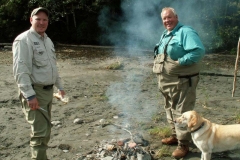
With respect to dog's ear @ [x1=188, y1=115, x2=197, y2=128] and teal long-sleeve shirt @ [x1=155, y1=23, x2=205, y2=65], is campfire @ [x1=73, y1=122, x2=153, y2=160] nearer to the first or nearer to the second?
dog's ear @ [x1=188, y1=115, x2=197, y2=128]

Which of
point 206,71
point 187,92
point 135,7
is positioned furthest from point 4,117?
point 135,7

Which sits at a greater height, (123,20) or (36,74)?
(123,20)

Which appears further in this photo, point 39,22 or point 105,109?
point 105,109

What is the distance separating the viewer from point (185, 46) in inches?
141

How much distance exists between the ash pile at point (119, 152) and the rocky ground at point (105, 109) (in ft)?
0.51

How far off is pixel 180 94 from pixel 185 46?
2.27 feet

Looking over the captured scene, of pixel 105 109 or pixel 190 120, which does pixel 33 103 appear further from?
pixel 105 109

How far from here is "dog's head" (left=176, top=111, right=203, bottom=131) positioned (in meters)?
3.52

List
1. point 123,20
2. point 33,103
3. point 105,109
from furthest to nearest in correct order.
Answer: point 123,20 → point 105,109 → point 33,103

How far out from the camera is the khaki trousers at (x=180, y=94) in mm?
3814

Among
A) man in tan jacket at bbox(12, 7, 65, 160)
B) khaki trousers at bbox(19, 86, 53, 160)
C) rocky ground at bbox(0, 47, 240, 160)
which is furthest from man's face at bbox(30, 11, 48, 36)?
rocky ground at bbox(0, 47, 240, 160)

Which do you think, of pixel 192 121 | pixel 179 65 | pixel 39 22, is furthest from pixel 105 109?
pixel 39 22

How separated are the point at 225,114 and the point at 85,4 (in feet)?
43.5

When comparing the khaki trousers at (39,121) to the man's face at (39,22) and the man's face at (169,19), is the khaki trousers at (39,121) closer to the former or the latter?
the man's face at (39,22)
